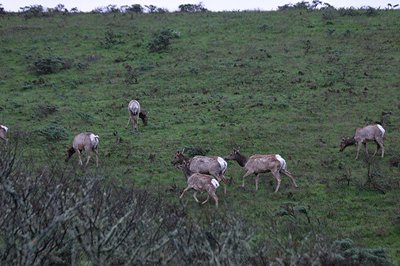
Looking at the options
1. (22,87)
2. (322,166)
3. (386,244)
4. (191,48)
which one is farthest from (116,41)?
(386,244)

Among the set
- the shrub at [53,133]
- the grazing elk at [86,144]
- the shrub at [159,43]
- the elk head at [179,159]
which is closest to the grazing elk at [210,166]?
the elk head at [179,159]

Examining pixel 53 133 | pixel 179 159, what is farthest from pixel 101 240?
pixel 53 133

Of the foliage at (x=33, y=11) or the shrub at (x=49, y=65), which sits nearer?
the shrub at (x=49, y=65)

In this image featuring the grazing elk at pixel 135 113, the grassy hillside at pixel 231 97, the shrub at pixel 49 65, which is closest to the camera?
the grassy hillside at pixel 231 97

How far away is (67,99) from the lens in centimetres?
2994

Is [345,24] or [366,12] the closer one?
[345,24]

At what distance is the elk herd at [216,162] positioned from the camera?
1731cm

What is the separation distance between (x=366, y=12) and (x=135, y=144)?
26.7m

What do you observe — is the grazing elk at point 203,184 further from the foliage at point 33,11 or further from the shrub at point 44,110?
the foliage at point 33,11

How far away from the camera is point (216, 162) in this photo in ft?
61.2

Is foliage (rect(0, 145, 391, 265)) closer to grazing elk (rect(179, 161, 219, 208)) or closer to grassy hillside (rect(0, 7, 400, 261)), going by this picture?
grazing elk (rect(179, 161, 219, 208))

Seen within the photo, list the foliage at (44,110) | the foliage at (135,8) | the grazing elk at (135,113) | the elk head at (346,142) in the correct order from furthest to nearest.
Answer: the foliage at (135,8)
the foliage at (44,110)
the grazing elk at (135,113)
the elk head at (346,142)

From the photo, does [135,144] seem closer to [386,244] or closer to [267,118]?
[267,118]

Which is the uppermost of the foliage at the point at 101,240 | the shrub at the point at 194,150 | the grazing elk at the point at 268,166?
the foliage at the point at 101,240
